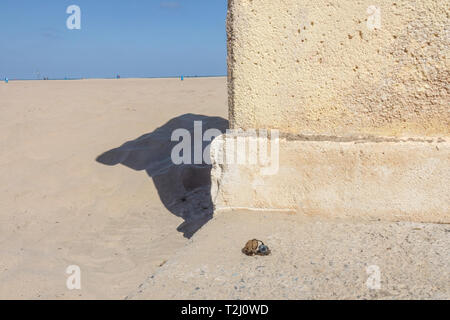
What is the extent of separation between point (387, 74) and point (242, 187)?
3.32 feet

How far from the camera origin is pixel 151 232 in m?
2.96

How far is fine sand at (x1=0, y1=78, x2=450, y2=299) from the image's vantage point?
1.45 metres

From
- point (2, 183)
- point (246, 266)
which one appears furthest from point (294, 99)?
point (2, 183)

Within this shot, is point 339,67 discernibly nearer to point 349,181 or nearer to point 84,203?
point 349,181

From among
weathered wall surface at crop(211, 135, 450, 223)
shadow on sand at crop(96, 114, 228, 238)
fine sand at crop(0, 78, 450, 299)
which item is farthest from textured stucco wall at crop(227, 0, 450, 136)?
shadow on sand at crop(96, 114, 228, 238)

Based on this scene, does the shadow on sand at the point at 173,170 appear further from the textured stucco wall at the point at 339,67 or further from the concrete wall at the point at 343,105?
the textured stucco wall at the point at 339,67

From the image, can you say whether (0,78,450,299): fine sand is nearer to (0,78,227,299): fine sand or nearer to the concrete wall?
(0,78,227,299): fine sand

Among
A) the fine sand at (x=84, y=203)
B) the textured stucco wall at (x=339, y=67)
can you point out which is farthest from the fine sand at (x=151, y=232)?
the textured stucco wall at (x=339, y=67)

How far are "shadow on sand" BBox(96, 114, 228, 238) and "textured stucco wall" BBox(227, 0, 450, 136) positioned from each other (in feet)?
4.08

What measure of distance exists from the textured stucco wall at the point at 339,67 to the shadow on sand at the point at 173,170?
49.0 inches

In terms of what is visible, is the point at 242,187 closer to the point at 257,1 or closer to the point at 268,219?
the point at 268,219

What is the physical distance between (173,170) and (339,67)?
2283mm

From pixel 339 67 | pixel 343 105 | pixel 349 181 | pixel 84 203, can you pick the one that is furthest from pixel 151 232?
pixel 339 67

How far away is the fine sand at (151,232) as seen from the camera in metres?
1.45
